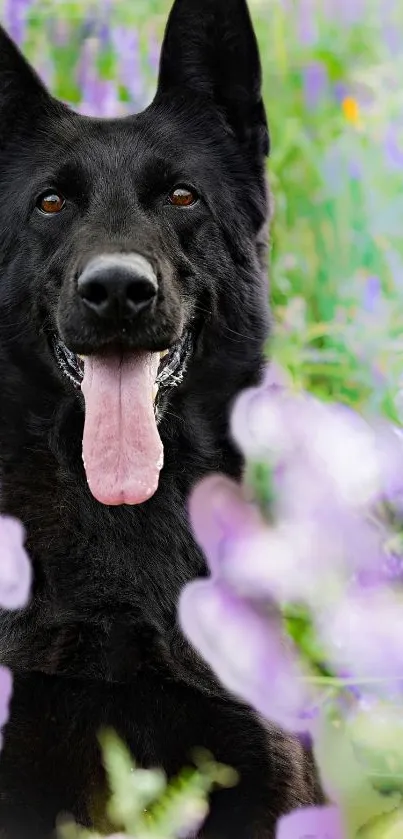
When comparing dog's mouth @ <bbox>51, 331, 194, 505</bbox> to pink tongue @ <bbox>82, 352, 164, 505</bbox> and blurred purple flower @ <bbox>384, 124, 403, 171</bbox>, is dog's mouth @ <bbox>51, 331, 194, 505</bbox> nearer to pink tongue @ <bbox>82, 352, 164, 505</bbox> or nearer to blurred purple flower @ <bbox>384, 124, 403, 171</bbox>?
pink tongue @ <bbox>82, 352, 164, 505</bbox>

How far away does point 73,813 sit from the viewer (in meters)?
1.74

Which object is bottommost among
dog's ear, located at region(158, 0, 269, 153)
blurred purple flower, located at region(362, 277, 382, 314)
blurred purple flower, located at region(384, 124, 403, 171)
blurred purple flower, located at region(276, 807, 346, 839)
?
blurred purple flower, located at region(362, 277, 382, 314)

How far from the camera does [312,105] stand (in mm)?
3375

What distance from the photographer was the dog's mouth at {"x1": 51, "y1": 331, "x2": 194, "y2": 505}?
1.84 meters

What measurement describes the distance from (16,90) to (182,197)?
0.42 metres

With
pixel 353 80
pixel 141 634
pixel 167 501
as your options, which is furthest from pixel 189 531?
pixel 353 80

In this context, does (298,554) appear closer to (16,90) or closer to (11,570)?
(11,570)

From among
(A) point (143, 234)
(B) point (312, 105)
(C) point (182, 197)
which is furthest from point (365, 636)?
(B) point (312, 105)

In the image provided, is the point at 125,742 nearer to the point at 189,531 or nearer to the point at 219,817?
the point at 219,817

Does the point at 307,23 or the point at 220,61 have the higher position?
the point at 220,61

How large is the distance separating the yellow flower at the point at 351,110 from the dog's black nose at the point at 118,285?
173cm

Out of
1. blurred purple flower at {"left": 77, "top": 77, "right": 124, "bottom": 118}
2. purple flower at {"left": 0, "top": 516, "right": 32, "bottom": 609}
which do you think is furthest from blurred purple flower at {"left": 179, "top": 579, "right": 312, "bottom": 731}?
blurred purple flower at {"left": 77, "top": 77, "right": 124, "bottom": 118}

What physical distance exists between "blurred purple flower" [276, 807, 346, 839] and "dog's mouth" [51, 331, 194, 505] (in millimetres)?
809

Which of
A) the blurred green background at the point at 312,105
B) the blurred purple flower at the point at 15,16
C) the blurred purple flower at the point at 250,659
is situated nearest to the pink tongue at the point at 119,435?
the blurred purple flower at the point at 250,659
